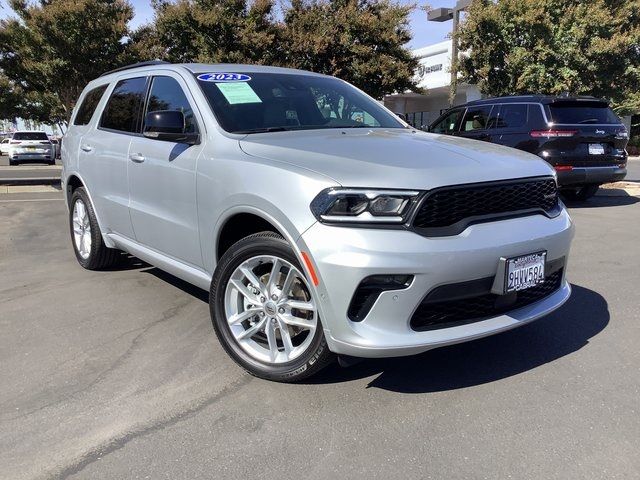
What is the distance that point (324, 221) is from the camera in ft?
8.98

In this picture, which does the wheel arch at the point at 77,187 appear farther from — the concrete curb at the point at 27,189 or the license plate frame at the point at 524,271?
the concrete curb at the point at 27,189

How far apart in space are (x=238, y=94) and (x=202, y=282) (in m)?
1.32

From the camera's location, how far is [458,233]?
2799mm

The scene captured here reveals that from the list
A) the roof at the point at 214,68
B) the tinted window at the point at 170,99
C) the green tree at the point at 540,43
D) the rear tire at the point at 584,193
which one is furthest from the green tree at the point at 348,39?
the tinted window at the point at 170,99

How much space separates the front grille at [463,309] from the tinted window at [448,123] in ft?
27.8

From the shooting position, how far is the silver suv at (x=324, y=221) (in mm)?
2717

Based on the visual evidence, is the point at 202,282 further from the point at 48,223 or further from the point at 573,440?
the point at 48,223

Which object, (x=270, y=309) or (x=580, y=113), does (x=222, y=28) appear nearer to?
(x=580, y=113)

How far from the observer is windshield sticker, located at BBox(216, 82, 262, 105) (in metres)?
3.89

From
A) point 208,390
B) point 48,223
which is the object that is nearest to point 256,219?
point 208,390

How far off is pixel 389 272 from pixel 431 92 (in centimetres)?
3063

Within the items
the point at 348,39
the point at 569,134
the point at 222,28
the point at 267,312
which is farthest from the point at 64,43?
the point at 267,312

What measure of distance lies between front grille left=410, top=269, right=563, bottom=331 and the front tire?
523 millimetres

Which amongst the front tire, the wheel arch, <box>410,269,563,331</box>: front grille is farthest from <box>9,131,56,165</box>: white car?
<box>410,269,563,331</box>: front grille
